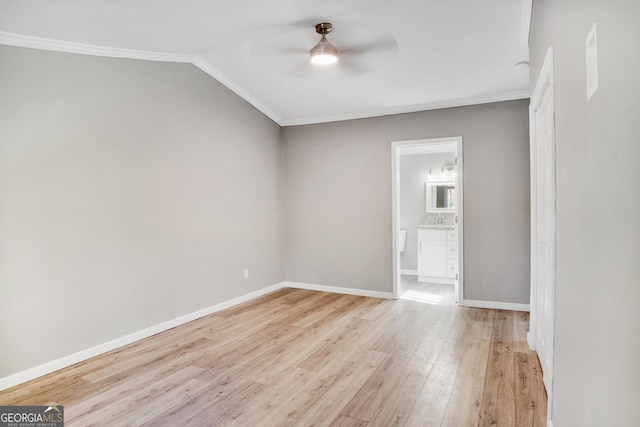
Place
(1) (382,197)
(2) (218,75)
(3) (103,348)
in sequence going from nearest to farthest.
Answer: (3) (103,348) → (2) (218,75) → (1) (382,197)

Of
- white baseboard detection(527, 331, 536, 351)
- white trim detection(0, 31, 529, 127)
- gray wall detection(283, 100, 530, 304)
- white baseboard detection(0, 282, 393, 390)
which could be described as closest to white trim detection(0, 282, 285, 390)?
white baseboard detection(0, 282, 393, 390)

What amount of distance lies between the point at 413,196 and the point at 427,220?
55cm

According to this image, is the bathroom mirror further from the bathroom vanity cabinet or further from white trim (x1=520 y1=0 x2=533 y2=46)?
white trim (x1=520 y1=0 x2=533 y2=46)

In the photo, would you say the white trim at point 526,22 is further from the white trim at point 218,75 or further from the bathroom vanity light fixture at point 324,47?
the bathroom vanity light fixture at point 324,47

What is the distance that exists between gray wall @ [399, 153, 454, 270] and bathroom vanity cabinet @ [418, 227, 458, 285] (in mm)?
695

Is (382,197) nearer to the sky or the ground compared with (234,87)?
nearer to the ground

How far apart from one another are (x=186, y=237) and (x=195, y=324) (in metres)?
0.96

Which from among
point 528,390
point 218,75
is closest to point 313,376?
point 528,390

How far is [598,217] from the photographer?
1162mm

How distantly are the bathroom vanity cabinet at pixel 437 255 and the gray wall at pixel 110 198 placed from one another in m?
Answer: 3.01

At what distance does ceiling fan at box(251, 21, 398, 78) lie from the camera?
10.0 feet

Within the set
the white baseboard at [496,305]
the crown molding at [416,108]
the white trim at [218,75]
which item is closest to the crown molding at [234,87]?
the white trim at [218,75]

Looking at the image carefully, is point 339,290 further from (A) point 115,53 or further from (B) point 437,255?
(A) point 115,53

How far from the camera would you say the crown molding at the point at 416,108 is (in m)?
4.22
